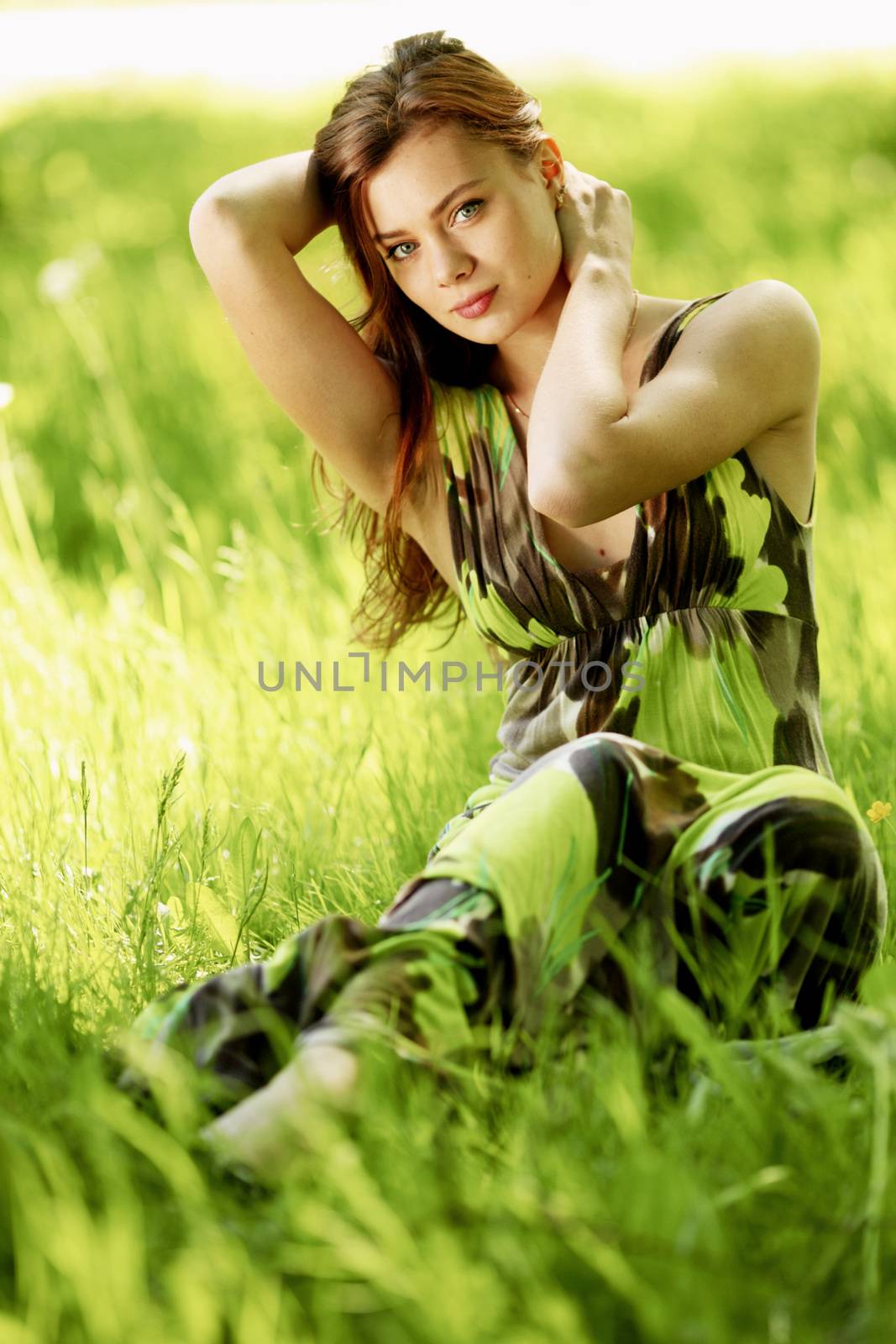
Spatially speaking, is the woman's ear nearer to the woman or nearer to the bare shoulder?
the woman

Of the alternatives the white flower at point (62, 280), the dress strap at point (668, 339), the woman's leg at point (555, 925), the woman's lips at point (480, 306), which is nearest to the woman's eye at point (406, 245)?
the woman's lips at point (480, 306)

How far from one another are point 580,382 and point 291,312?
0.48m

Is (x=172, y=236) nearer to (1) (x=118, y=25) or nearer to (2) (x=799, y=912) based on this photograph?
(2) (x=799, y=912)

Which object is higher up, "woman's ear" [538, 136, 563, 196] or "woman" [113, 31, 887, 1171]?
"woman's ear" [538, 136, 563, 196]

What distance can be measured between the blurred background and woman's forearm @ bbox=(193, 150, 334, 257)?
8 cm

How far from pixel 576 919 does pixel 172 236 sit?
20.2ft

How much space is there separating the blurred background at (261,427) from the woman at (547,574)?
0.57 ft

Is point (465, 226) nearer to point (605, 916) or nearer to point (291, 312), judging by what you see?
point (291, 312)

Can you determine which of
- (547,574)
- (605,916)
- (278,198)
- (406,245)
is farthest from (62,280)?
(605,916)


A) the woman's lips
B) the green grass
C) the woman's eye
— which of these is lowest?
the green grass

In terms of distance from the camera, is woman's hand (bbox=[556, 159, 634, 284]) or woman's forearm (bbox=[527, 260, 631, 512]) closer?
woman's forearm (bbox=[527, 260, 631, 512])

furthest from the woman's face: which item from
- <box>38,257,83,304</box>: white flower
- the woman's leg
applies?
<box>38,257,83,304</box>: white flower

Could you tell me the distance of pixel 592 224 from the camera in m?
2.19

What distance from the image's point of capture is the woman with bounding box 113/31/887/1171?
154 centimetres
